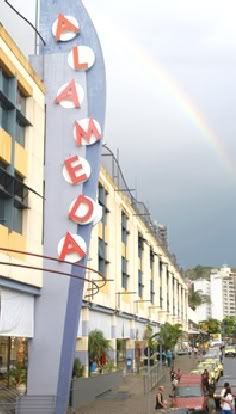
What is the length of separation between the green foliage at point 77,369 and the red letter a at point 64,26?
19872 mm

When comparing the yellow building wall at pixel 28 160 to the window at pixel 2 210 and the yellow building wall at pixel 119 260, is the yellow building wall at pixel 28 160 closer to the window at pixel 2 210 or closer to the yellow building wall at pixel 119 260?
the window at pixel 2 210

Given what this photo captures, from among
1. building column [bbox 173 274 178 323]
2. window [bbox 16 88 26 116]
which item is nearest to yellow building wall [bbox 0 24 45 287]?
window [bbox 16 88 26 116]

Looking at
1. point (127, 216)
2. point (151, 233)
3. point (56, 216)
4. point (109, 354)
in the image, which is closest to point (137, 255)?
point (127, 216)

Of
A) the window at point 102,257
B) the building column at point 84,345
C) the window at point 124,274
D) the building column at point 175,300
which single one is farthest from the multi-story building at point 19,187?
the building column at point 175,300

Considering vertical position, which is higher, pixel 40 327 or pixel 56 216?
pixel 56 216

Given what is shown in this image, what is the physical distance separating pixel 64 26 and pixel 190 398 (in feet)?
72.4

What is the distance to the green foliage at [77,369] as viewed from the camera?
129 ft

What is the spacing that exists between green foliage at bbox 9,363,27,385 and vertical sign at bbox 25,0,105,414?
4.90 feet

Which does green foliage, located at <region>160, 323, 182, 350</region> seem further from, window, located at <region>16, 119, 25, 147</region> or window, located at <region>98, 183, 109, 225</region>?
window, located at <region>16, 119, 25, 147</region>

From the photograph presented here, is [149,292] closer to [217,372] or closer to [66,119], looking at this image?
[217,372]

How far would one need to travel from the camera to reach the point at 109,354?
53.5 metres

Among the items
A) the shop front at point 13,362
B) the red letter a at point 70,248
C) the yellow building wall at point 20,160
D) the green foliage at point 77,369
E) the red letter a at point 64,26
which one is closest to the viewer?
the yellow building wall at point 20,160

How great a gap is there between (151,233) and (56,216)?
155ft

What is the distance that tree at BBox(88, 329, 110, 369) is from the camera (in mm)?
45994
